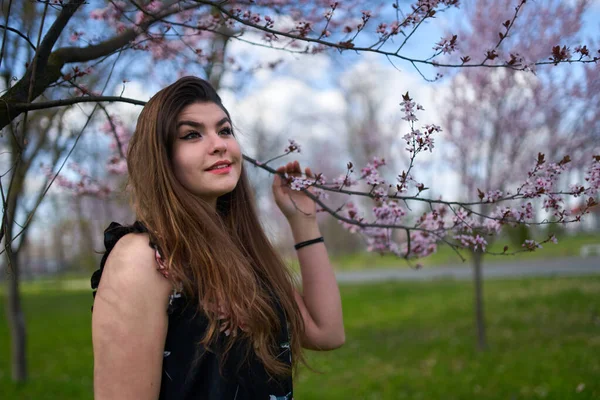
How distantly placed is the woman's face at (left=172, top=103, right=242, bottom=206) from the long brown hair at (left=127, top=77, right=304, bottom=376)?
0.03 meters

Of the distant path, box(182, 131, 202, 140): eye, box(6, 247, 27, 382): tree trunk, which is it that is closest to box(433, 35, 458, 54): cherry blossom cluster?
box(182, 131, 202, 140): eye

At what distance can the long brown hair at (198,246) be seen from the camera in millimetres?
1530

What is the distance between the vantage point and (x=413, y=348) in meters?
6.52

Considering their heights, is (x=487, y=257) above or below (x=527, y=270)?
above

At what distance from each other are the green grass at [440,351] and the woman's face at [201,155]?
0.89 metres

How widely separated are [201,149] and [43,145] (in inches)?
187

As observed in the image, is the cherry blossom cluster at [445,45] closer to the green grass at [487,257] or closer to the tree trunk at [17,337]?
the tree trunk at [17,337]

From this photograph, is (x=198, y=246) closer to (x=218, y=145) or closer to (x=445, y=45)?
(x=218, y=145)

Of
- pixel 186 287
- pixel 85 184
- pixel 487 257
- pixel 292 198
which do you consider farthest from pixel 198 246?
pixel 487 257

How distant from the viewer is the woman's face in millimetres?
1698

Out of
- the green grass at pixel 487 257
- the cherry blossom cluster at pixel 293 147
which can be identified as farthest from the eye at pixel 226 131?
the green grass at pixel 487 257

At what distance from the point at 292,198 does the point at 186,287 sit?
31.8 inches

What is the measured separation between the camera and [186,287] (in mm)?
1505

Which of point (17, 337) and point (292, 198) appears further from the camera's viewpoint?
point (17, 337)
